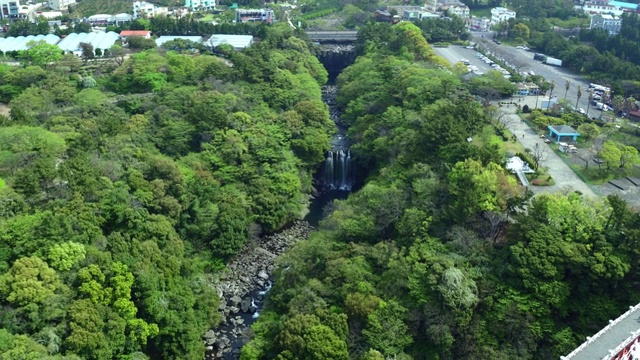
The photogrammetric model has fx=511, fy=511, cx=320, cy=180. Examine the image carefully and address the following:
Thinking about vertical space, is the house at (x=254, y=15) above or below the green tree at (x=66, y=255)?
above

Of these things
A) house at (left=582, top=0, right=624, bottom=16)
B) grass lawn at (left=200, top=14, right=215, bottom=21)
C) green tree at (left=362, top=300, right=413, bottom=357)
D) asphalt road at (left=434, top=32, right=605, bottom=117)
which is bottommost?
green tree at (left=362, top=300, right=413, bottom=357)

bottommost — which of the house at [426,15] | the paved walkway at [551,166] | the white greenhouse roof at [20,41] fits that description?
the paved walkway at [551,166]

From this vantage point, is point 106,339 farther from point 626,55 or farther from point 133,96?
point 626,55

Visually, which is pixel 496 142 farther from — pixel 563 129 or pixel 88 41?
pixel 88 41

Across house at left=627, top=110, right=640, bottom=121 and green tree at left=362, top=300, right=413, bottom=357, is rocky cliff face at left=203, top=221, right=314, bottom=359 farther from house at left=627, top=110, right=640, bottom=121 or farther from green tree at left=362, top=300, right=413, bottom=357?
house at left=627, top=110, right=640, bottom=121

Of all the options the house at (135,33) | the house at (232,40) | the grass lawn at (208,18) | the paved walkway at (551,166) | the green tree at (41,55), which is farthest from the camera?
the grass lawn at (208,18)

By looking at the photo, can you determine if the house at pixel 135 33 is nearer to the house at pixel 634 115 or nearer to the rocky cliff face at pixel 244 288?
the rocky cliff face at pixel 244 288

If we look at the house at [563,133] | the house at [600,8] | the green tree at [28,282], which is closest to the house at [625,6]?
the house at [600,8]

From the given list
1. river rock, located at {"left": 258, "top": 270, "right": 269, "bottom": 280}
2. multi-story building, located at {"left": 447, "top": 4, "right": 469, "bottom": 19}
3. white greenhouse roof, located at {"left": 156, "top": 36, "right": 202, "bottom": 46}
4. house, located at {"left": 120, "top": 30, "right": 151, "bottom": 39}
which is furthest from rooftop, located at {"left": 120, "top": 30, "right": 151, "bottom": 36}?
multi-story building, located at {"left": 447, "top": 4, "right": 469, "bottom": 19}
